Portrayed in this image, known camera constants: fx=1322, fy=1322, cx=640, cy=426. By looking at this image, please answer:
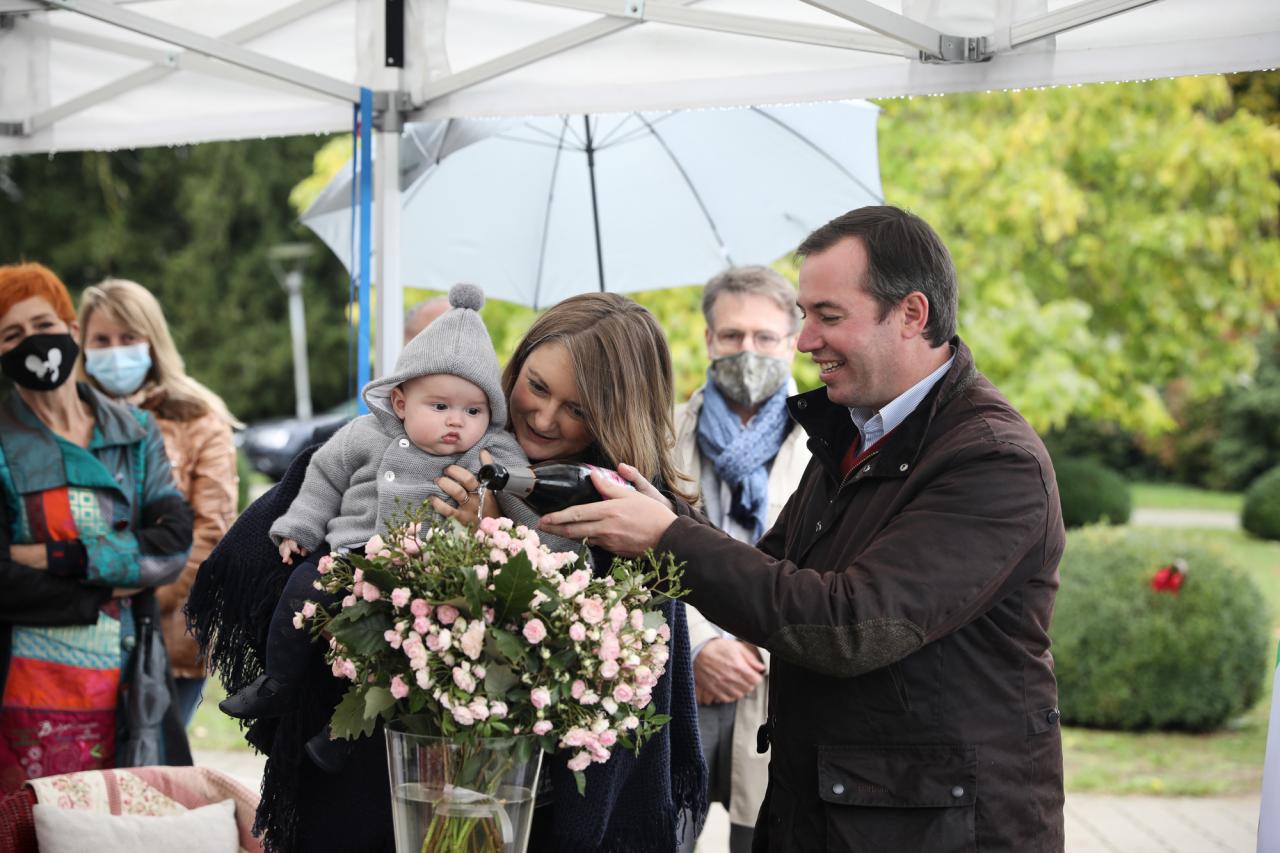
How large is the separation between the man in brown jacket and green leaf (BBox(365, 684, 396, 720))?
43cm

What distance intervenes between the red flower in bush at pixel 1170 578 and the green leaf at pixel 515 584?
7200 millimetres

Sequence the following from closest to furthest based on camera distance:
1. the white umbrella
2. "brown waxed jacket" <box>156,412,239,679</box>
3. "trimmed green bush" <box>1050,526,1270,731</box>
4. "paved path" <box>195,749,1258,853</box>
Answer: "brown waxed jacket" <box>156,412,239,679</box>
the white umbrella
"paved path" <box>195,749,1258,853</box>
"trimmed green bush" <box>1050,526,1270,731</box>

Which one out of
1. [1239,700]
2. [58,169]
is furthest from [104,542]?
[58,169]

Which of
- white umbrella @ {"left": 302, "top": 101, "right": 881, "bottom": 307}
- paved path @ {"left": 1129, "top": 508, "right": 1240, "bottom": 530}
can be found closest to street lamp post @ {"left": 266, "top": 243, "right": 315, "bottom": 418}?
paved path @ {"left": 1129, "top": 508, "right": 1240, "bottom": 530}

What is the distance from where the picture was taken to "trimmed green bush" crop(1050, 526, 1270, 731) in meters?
8.23

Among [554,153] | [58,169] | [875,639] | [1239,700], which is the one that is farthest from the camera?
[58,169]

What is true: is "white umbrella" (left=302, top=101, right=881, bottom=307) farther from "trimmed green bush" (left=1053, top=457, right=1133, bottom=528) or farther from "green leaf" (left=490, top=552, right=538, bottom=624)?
"trimmed green bush" (left=1053, top=457, right=1133, bottom=528)

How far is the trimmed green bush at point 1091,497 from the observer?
17469 millimetres

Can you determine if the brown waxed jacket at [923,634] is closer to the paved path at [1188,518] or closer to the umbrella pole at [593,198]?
the umbrella pole at [593,198]

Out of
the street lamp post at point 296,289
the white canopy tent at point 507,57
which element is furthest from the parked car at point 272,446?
the white canopy tent at point 507,57

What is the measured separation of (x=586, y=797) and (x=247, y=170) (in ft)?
96.3

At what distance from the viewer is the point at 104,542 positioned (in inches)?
152

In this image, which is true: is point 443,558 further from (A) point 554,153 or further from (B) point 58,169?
(B) point 58,169

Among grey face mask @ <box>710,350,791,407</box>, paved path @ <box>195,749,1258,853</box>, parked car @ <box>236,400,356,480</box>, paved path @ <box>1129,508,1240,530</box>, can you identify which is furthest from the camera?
parked car @ <box>236,400,356,480</box>
